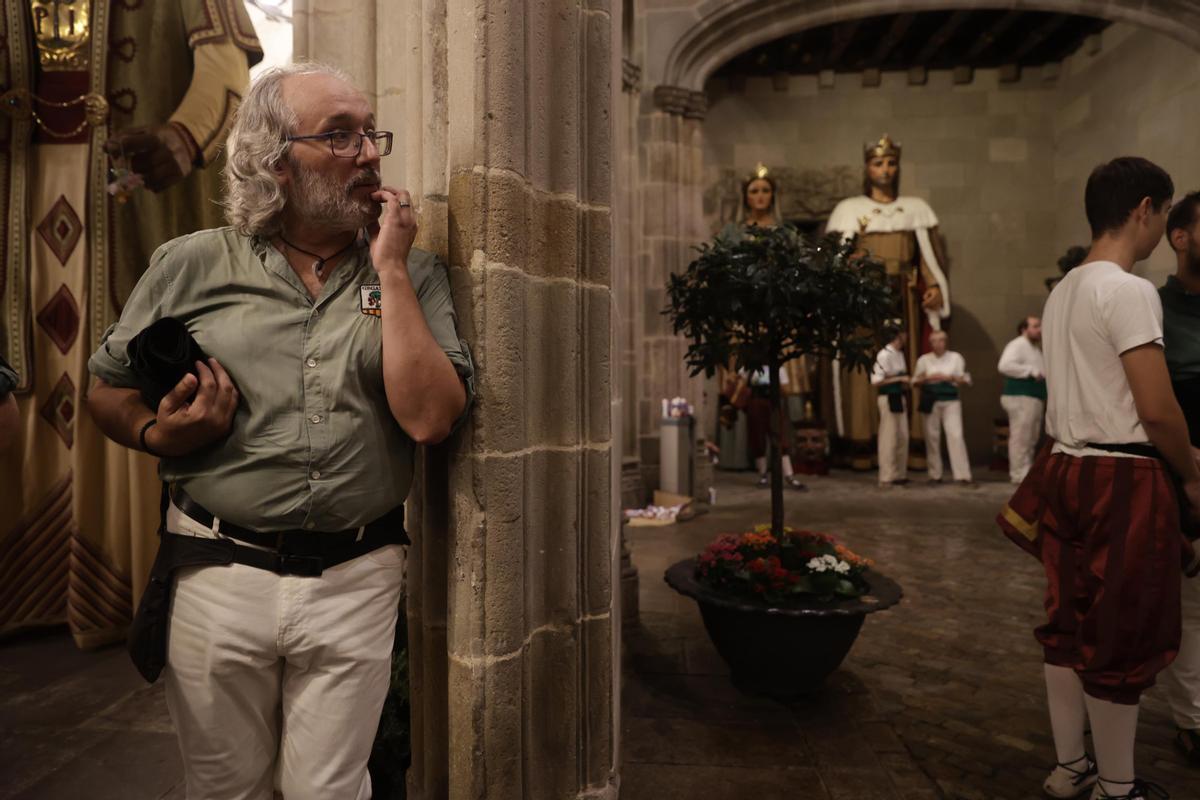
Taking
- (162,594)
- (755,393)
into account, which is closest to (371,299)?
(162,594)

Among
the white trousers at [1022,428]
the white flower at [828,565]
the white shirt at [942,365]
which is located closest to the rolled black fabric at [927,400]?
the white shirt at [942,365]

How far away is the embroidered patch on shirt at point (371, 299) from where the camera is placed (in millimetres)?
1435

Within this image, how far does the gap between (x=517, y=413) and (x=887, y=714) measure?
7.46 ft

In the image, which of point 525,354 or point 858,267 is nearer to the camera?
point 525,354

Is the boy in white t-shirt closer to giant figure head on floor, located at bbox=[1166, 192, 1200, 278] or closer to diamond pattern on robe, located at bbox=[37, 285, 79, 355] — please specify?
Result: giant figure head on floor, located at bbox=[1166, 192, 1200, 278]

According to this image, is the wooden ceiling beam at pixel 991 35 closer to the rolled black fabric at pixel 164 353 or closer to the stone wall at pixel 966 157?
the stone wall at pixel 966 157

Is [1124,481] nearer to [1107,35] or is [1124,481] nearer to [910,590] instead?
[910,590]

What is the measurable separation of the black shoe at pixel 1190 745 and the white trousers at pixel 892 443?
601cm

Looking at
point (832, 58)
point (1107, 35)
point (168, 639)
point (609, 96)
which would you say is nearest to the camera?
point (168, 639)

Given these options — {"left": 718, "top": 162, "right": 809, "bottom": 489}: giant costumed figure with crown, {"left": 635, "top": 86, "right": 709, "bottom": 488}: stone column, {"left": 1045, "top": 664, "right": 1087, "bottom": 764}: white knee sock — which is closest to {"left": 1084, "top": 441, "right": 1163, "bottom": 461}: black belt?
{"left": 1045, "top": 664, "right": 1087, "bottom": 764}: white knee sock

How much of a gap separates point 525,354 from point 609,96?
26.9 inches

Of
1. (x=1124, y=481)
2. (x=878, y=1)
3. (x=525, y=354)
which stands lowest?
(x=1124, y=481)

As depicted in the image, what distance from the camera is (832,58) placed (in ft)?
33.1

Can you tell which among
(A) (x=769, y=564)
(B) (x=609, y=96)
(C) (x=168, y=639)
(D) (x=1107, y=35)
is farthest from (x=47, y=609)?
(D) (x=1107, y=35)
